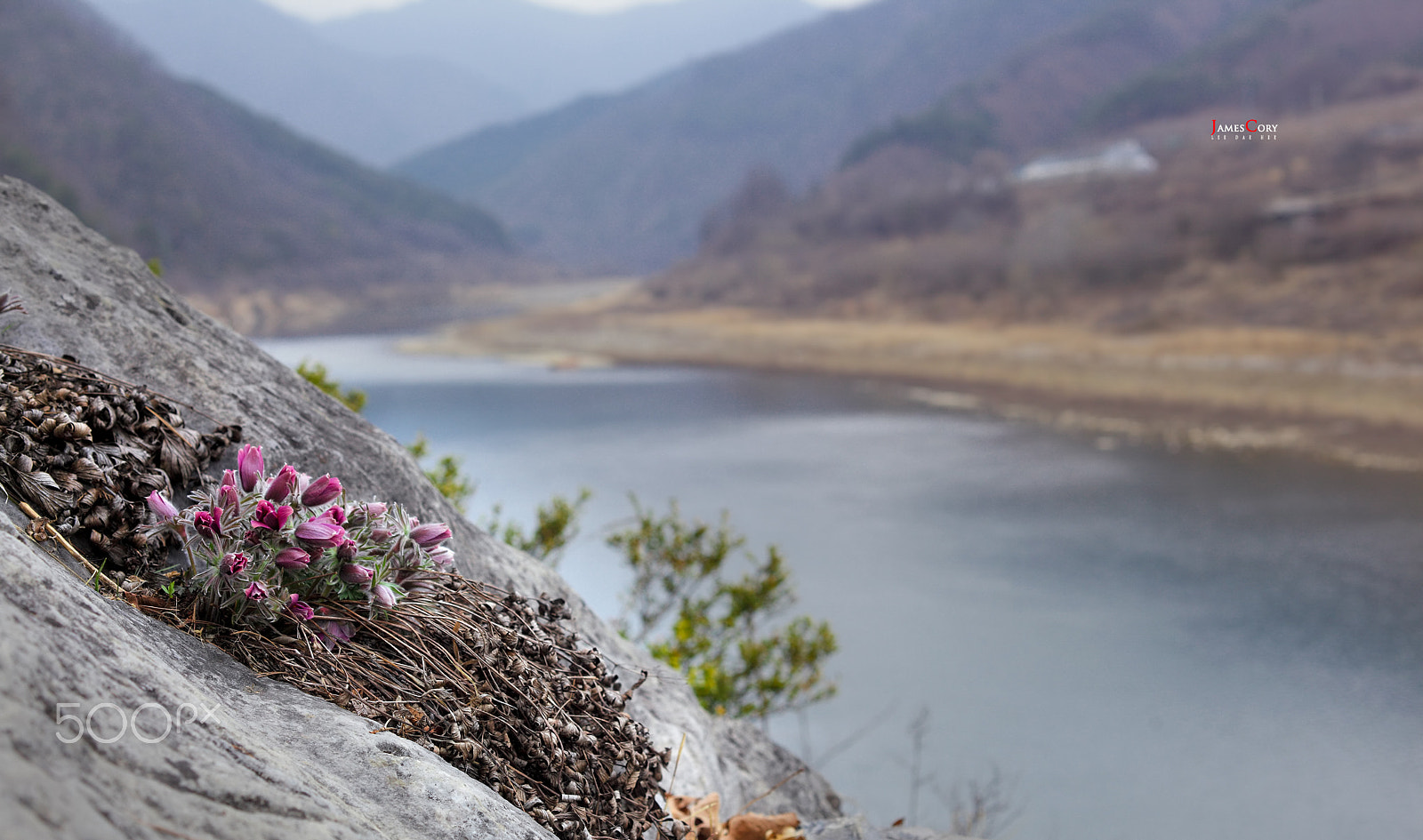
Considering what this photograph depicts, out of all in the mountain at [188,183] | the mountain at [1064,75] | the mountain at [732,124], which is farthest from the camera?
the mountain at [732,124]

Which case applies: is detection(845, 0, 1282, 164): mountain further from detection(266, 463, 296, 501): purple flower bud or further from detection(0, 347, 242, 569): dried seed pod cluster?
detection(266, 463, 296, 501): purple flower bud

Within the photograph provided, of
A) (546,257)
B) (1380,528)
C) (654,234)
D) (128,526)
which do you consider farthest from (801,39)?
(128,526)

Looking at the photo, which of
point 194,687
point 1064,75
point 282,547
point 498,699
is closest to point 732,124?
point 1064,75

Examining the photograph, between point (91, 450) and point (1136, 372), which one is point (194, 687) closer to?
point (91, 450)

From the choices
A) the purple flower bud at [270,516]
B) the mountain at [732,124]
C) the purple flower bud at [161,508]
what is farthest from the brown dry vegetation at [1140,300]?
the mountain at [732,124]

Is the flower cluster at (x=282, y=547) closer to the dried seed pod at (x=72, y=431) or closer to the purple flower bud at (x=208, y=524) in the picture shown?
the purple flower bud at (x=208, y=524)

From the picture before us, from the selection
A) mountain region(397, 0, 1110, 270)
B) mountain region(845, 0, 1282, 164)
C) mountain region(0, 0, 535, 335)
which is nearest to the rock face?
mountain region(0, 0, 535, 335)

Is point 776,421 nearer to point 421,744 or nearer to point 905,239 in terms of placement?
point 421,744
